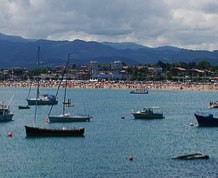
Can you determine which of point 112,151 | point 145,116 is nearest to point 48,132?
point 112,151

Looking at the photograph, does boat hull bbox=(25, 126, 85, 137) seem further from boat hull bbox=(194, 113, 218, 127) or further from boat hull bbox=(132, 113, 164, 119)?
boat hull bbox=(132, 113, 164, 119)

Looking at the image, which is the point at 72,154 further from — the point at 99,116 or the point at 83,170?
the point at 99,116

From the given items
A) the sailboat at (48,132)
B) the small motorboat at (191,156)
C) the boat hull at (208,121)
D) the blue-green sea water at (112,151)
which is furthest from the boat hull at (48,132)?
the boat hull at (208,121)

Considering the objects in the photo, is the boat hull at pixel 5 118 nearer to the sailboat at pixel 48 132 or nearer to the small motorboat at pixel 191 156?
the sailboat at pixel 48 132

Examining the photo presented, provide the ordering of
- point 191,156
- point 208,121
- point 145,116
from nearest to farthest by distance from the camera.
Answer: point 191,156, point 208,121, point 145,116

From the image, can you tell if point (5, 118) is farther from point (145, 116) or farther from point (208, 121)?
point (208, 121)

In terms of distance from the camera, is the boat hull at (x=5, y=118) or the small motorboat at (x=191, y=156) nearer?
the small motorboat at (x=191, y=156)

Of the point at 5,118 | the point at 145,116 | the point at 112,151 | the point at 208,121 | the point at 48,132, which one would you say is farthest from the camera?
the point at 145,116

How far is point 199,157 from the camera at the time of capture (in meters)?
51.5

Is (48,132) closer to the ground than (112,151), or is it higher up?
higher up

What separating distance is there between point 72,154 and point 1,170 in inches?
369

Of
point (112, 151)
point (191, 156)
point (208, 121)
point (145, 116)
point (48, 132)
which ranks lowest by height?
point (112, 151)

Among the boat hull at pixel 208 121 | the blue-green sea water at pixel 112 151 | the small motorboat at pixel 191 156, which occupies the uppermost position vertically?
the boat hull at pixel 208 121

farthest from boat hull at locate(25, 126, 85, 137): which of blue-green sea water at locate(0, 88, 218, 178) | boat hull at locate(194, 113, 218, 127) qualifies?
boat hull at locate(194, 113, 218, 127)
